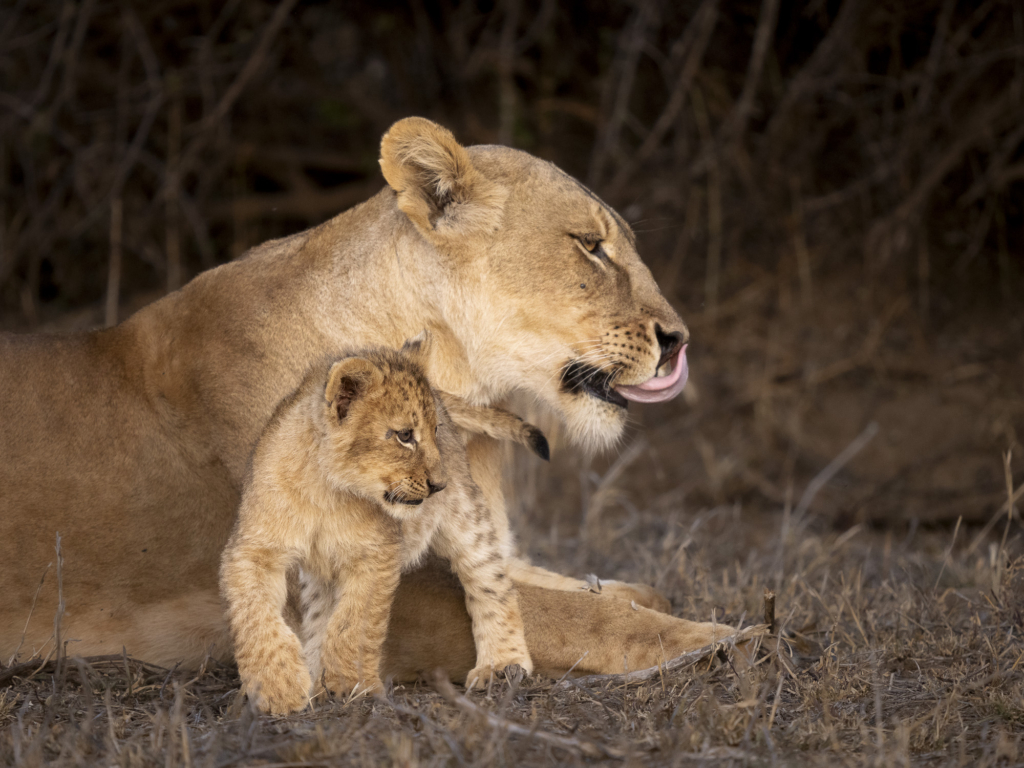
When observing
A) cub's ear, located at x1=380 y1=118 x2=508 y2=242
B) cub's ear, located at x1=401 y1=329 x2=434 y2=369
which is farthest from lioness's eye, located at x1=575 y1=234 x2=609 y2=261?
cub's ear, located at x1=401 y1=329 x2=434 y2=369

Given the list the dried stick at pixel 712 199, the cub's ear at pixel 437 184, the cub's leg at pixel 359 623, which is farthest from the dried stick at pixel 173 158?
the cub's leg at pixel 359 623

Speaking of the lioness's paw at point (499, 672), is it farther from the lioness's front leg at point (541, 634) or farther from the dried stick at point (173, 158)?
the dried stick at point (173, 158)

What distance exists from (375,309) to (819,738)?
1.52 metres

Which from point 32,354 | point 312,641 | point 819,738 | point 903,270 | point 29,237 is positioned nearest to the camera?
point 819,738

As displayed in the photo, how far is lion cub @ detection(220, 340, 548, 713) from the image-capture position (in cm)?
238

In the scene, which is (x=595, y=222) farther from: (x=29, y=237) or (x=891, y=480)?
(x=29, y=237)

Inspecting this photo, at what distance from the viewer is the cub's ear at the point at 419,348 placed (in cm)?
271

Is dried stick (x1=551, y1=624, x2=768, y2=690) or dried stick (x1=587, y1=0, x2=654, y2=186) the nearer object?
dried stick (x1=551, y1=624, x2=768, y2=690)

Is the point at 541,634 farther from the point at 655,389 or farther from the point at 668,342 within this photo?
the point at 668,342

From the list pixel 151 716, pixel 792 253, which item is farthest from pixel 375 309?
pixel 792 253

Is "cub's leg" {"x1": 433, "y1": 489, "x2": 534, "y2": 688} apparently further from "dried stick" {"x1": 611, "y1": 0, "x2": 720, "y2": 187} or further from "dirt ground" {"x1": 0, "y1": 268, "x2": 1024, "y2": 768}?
"dried stick" {"x1": 611, "y1": 0, "x2": 720, "y2": 187}

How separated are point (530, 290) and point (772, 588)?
135 cm

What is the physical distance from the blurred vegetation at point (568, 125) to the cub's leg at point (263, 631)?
3.45 metres

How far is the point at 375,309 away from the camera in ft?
9.73
